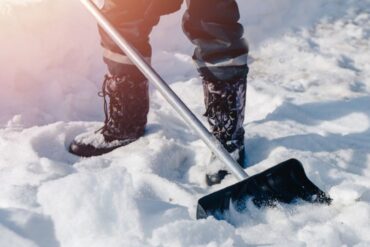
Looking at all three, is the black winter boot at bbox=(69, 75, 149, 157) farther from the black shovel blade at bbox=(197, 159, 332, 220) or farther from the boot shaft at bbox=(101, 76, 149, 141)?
the black shovel blade at bbox=(197, 159, 332, 220)

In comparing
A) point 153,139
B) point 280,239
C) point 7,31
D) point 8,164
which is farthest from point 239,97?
point 7,31

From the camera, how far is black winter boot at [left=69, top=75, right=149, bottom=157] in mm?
2404

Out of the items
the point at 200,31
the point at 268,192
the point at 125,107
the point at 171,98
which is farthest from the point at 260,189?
the point at 125,107

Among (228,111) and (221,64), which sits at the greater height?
(221,64)

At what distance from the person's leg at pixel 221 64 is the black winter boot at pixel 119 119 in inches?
14.0

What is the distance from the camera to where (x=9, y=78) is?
2941 mm

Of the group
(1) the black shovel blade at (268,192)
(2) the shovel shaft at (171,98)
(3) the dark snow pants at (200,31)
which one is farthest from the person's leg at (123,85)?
(1) the black shovel blade at (268,192)

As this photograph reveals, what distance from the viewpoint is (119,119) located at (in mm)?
2459

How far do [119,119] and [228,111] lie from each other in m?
0.56

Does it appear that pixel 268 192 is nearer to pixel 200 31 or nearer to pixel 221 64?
pixel 221 64

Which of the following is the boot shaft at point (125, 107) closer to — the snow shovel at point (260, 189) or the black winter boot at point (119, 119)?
the black winter boot at point (119, 119)

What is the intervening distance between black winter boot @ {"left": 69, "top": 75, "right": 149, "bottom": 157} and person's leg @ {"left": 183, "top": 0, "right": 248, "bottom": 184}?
355 millimetres

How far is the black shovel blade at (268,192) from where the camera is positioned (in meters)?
1.69

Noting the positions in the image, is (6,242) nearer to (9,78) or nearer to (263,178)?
(263,178)
